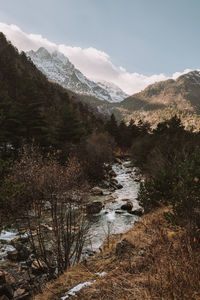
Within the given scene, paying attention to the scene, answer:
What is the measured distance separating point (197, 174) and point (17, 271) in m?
7.60

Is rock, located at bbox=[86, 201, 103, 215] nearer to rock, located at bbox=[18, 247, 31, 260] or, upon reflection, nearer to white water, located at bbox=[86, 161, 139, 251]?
white water, located at bbox=[86, 161, 139, 251]

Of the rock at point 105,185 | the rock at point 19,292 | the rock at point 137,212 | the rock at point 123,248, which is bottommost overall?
the rock at point 105,185

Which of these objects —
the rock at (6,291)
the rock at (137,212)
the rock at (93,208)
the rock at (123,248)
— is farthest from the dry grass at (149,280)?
the rock at (137,212)

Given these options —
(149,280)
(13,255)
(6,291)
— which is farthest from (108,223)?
(149,280)

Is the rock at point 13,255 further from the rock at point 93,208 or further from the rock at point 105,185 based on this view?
the rock at point 105,185

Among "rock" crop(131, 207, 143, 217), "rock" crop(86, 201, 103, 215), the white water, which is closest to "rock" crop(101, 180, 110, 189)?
the white water

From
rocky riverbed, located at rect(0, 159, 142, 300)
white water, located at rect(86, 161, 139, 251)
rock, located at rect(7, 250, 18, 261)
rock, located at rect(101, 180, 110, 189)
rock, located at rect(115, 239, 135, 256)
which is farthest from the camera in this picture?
rock, located at rect(101, 180, 110, 189)

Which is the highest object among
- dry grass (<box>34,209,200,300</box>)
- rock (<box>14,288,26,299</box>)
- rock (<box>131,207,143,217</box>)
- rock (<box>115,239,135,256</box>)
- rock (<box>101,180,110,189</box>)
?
dry grass (<box>34,209,200,300</box>)

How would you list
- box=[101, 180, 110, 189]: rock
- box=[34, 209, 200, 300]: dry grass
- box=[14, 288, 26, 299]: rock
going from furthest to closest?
box=[101, 180, 110, 189]: rock, box=[14, 288, 26, 299]: rock, box=[34, 209, 200, 300]: dry grass

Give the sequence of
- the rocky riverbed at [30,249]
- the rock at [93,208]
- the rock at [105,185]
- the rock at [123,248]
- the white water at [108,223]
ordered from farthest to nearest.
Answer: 1. the rock at [105,185]
2. the rock at [93,208]
3. the white water at [108,223]
4. the rocky riverbed at [30,249]
5. the rock at [123,248]

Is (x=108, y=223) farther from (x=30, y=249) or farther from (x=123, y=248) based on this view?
(x=123, y=248)

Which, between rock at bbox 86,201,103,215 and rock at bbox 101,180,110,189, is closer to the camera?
rock at bbox 86,201,103,215

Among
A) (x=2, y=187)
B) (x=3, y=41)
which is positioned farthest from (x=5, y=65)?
(x=2, y=187)

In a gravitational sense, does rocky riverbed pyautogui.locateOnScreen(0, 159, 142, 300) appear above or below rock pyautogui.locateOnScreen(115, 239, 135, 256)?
below
